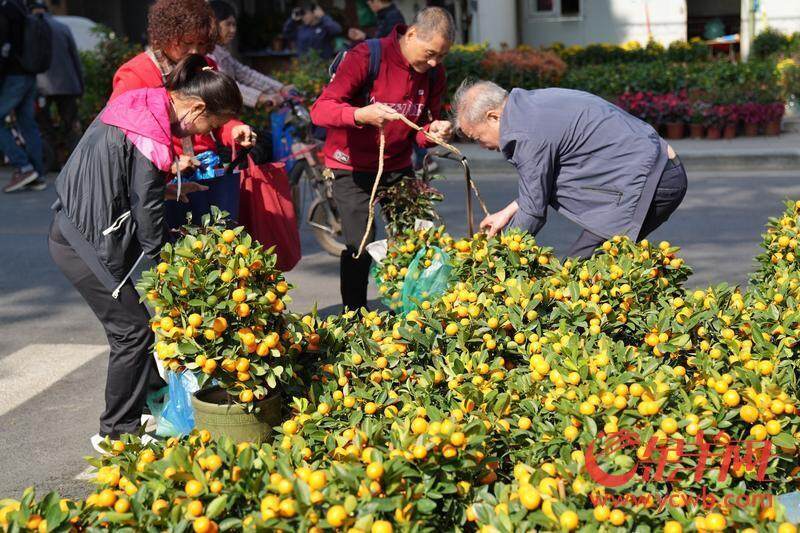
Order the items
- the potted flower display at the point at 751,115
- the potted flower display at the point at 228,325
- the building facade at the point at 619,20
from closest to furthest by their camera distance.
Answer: the potted flower display at the point at 228,325 < the potted flower display at the point at 751,115 < the building facade at the point at 619,20

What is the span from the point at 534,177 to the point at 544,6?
60.8ft

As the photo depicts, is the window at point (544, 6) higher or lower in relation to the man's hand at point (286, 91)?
higher

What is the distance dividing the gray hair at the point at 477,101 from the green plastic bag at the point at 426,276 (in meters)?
0.62

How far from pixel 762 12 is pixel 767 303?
17.8 meters

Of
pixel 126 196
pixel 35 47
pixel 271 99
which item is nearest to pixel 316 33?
pixel 35 47

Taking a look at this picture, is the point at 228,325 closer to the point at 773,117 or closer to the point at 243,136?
the point at 243,136

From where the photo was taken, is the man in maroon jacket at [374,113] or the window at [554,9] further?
the window at [554,9]

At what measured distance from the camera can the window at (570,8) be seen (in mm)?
21609

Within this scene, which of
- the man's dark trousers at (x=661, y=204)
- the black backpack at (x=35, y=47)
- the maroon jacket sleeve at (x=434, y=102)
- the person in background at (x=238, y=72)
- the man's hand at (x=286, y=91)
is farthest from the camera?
the black backpack at (x=35, y=47)

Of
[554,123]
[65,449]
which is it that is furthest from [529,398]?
[65,449]

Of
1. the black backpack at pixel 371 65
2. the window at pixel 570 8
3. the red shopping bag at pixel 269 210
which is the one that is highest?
the window at pixel 570 8

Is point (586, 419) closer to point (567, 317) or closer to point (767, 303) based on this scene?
point (567, 317)

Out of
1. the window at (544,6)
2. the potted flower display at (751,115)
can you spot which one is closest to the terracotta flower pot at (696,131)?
the potted flower display at (751,115)

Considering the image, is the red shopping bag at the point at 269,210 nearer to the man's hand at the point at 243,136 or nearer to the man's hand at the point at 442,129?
the man's hand at the point at 243,136
